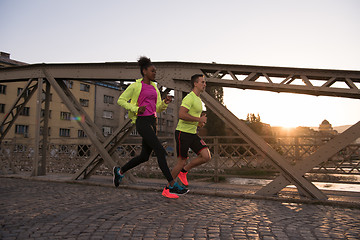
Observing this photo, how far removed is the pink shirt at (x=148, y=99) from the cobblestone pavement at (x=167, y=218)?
1.42 meters

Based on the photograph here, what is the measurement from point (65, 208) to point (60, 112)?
45.2m

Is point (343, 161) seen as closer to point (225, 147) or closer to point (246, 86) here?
point (225, 147)

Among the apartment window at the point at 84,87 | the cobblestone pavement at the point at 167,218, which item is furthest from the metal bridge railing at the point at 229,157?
the apartment window at the point at 84,87

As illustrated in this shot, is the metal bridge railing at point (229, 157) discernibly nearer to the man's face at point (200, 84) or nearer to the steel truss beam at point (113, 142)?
the steel truss beam at point (113, 142)

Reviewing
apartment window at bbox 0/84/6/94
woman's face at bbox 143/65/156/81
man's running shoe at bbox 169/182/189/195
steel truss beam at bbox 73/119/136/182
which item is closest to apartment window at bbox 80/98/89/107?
apartment window at bbox 0/84/6/94

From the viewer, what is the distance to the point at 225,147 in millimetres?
8969

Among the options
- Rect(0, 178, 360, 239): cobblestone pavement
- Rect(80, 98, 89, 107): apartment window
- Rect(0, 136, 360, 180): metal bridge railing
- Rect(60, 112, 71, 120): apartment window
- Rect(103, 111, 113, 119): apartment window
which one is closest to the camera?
Rect(0, 178, 360, 239): cobblestone pavement

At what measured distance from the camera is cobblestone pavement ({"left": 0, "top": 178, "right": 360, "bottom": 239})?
3023 mm

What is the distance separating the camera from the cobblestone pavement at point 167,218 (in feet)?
9.92

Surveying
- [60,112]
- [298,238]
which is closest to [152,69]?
[298,238]

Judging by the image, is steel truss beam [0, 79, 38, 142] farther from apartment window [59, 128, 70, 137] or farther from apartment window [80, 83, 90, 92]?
apartment window [80, 83, 90, 92]

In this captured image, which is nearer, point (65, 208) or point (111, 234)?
point (111, 234)

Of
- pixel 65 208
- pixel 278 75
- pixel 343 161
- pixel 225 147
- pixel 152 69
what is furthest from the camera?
pixel 225 147

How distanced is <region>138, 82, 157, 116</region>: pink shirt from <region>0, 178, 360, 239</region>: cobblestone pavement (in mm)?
1421
